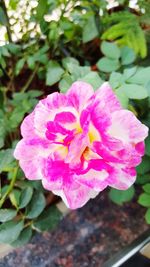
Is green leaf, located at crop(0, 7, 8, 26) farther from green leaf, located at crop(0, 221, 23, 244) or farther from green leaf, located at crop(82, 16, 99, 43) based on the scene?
green leaf, located at crop(0, 221, 23, 244)

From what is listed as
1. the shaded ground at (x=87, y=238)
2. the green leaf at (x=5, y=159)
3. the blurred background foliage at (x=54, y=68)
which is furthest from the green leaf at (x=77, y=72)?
the shaded ground at (x=87, y=238)

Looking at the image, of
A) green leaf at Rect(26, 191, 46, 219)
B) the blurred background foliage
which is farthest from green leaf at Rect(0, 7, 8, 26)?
green leaf at Rect(26, 191, 46, 219)

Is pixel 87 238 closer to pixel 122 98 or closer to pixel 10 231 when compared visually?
pixel 10 231

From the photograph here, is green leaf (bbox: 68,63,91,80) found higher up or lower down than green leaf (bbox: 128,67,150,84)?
higher up

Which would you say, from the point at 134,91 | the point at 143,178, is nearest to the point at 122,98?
the point at 134,91

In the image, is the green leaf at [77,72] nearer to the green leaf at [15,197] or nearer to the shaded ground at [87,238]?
the green leaf at [15,197]

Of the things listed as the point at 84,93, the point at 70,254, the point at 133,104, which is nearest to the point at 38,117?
the point at 84,93

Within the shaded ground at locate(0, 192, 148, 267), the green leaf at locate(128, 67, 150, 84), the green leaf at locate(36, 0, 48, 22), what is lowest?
the shaded ground at locate(0, 192, 148, 267)
